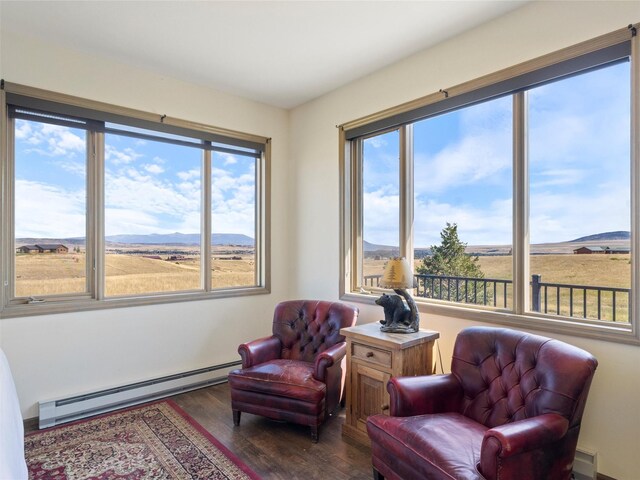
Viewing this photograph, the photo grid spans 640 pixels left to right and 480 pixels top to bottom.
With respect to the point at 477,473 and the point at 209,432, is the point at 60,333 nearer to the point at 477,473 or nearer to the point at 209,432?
the point at 209,432

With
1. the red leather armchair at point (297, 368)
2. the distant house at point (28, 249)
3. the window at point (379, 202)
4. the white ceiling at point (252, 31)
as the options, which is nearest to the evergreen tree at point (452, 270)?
the window at point (379, 202)

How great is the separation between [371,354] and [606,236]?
1.61m

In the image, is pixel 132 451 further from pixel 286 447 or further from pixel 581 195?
pixel 581 195

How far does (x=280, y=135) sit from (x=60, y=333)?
289 cm

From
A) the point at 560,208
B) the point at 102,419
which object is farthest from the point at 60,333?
the point at 560,208

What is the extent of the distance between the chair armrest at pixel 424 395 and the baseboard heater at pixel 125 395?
222 cm

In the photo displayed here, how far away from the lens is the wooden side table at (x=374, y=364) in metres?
2.45

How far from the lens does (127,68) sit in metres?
3.28

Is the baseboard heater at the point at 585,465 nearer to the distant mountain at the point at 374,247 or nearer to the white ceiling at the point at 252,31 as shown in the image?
the distant mountain at the point at 374,247

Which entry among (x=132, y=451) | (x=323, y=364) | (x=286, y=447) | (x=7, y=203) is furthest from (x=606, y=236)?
(x=7, y=203)

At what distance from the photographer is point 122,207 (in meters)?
3.40

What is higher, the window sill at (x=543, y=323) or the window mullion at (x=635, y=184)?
the window mullion at (x=635, y=184)

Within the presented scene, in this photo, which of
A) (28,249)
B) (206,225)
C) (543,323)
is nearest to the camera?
(543,323)

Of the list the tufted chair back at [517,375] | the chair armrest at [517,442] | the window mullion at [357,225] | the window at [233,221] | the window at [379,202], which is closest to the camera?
the chair armrest at [517,442]
